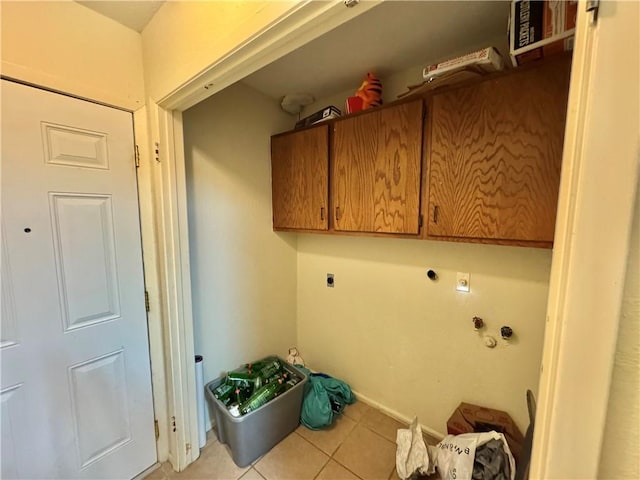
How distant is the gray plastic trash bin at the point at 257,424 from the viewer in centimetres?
145

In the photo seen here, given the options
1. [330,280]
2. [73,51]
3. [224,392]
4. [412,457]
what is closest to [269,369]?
[224,392]

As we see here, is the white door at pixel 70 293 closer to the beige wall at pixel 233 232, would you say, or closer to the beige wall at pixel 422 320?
the beige wall at pixel 233 232

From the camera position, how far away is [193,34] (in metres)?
1.01

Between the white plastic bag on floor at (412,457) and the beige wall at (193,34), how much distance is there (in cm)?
190

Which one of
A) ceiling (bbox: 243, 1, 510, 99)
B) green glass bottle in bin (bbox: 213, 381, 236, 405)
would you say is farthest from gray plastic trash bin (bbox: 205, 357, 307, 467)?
ceiling (bbox: 243, 1, 510, 99)

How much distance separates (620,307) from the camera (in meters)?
0.37

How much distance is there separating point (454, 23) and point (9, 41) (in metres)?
1.76

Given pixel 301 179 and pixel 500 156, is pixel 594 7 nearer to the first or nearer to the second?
pixel 500 156

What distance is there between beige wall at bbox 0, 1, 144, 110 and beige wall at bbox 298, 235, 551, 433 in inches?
56.8

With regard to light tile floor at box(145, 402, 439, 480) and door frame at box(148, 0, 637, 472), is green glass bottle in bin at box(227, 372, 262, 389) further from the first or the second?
door frame at box(148, 0, 637, 472)

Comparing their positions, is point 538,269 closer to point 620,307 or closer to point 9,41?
point 620,307

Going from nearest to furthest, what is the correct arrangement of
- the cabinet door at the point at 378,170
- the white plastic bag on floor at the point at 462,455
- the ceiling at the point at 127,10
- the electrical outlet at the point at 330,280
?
the ceiling at the point at 127,10, the white plastic bag on floor at the point at 462,455, the cabinet door at the point at 378,170, the electrical outlet at the point at 330,280

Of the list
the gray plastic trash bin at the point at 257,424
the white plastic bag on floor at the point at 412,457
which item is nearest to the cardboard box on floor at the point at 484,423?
the white plastic bag on floor at the point at 412,457

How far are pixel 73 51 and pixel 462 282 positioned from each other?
2.11 metres
